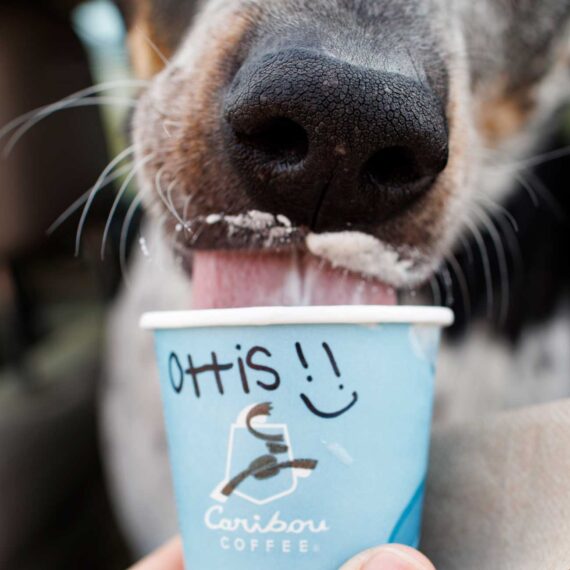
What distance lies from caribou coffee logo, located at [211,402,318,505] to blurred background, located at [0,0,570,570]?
72 centimetres

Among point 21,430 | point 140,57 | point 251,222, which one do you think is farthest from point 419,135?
point 21,430

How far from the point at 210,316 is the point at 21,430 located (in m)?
1.21

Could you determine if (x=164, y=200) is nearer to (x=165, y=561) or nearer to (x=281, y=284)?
(x=281, y=284)

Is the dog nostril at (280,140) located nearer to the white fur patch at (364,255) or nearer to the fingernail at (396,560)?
the white fur patch at (364,255)

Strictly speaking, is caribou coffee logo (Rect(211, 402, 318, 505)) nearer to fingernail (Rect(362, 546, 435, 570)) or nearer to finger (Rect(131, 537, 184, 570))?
fingernail (Rect(362, 546, 435, 570))

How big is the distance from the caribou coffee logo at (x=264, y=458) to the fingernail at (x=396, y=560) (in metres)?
0.09

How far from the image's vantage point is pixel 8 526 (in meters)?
1.50

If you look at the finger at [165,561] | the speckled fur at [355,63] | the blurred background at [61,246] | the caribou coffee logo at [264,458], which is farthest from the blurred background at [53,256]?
the caribou coffee logo at [264,458]

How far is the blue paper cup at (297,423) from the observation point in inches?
21.3

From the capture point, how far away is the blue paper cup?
0.54 meters

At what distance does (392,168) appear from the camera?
27.2 inches

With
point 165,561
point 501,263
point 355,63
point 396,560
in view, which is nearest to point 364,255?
point 355,63

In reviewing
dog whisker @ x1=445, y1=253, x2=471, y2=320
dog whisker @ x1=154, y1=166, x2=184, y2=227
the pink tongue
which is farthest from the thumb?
dog whisker @ x1=445, y1=253, x2=471, y2=320

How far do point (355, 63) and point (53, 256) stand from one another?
4.49 feet
